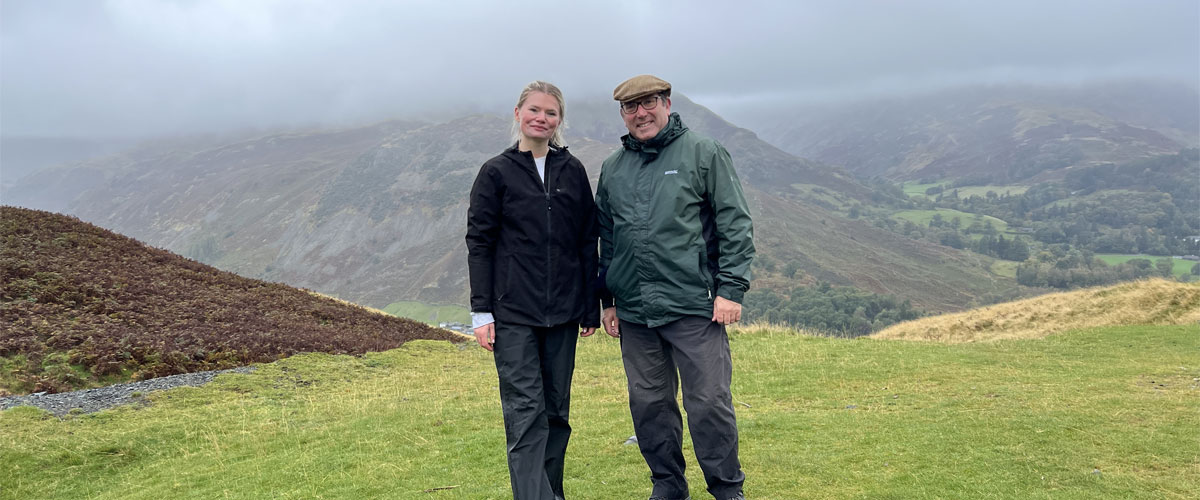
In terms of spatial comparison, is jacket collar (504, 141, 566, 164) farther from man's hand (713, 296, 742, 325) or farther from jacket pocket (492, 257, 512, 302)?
man's hand (713, 296, 742, 325)

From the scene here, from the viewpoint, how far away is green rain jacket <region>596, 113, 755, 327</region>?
5.03m

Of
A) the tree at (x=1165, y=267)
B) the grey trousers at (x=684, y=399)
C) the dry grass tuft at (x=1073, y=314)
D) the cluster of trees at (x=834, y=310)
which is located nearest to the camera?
the grey trousers at (x=684, y=399)

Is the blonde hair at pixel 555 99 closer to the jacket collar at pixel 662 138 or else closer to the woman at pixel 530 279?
the woman at pixel 530 279

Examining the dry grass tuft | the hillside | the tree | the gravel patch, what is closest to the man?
the gravel patch

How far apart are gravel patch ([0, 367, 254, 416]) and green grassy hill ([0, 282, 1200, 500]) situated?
39cm

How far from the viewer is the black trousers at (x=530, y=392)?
5074 millimetres

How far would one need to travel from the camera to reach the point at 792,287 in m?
186

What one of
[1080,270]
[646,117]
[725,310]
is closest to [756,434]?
[725,310]

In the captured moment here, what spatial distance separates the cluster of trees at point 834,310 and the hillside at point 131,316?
91202mm

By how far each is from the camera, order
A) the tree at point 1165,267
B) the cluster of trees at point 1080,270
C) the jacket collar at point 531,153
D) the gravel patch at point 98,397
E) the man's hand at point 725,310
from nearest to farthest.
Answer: the man's hand at point 725,310, the jacket collar at point 531,153, the gravel patch at point 98,397, the tree at point 1165,267, the cluster of trees at point 1080,270

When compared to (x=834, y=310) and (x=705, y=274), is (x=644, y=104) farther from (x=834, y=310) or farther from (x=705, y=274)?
(x=834, y=310)

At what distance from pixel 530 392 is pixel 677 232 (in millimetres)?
1605

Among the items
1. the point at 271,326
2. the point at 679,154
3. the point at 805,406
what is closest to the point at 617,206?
the point at 679,154

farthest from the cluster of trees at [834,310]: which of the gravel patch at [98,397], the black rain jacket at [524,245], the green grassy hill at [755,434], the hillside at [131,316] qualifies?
the black rain jacket at [524,245]
